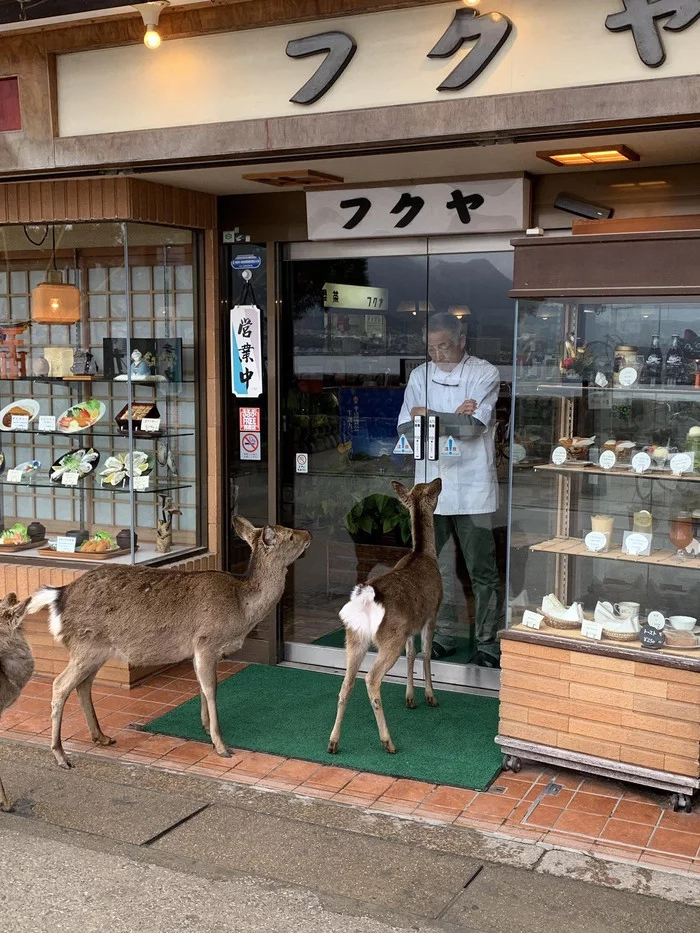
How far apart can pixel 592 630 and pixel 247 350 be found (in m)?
3.53

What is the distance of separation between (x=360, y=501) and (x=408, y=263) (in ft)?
5.98

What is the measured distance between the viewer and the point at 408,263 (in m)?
7.29

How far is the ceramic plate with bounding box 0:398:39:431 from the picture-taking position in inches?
318

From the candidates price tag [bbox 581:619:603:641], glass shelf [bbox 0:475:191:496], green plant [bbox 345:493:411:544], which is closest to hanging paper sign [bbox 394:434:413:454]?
green plant [bbox 345:493:411:544]

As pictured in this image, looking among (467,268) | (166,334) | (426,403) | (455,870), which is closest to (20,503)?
(166,334)

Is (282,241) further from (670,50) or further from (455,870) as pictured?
(455,870)

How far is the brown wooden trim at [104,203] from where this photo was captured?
7223mm

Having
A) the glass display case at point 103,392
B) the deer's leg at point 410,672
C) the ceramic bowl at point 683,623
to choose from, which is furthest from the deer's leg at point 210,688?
the ceramic bowl at point 683,623

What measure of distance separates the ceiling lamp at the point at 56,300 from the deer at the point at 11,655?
2964mm

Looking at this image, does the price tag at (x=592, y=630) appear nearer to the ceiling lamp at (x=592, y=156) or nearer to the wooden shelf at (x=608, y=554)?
the wooden shelf at (x=608, y=554)

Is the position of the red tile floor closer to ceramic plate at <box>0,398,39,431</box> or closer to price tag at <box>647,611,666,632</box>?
price tag at <box>647,611,666,632</box>

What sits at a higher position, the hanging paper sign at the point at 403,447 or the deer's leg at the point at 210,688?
the hanging paper sign at the point at 403,447

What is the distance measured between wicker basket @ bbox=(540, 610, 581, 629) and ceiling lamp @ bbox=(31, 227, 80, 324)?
428 centimetres

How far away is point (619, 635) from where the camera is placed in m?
5.63
